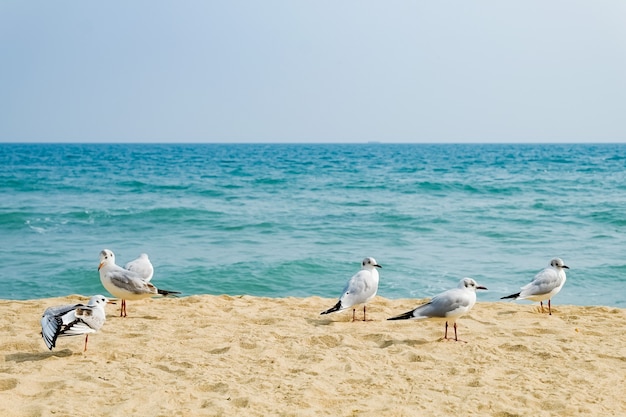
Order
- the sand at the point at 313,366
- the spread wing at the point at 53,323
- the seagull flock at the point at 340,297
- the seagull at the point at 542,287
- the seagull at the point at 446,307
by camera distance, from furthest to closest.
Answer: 1. the seagull at the point at 542,287
2. the seagull at the point at 446,307
3. the seagull flock at the point at 340,297
4. the spread wing at the point at 53,323
5. the sand at the point at 313,366

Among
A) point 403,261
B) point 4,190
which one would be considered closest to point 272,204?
point 403,261

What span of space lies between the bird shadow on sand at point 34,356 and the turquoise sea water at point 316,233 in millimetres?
5050

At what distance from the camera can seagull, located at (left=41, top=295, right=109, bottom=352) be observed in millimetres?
5762

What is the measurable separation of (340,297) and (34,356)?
3.35 meters

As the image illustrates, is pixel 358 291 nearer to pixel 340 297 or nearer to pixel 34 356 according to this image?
pixel 340 297

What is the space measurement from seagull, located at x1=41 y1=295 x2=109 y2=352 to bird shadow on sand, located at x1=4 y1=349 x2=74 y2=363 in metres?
0.20

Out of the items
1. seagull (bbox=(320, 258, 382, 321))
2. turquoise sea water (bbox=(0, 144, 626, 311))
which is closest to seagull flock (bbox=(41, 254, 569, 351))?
seagull (bbox=(320, 258, 382, 321))

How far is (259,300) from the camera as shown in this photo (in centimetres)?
934

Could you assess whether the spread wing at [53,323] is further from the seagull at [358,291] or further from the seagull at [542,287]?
the seagull at [542,287]

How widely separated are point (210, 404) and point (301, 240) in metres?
11.5

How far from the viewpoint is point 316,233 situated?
17297mm

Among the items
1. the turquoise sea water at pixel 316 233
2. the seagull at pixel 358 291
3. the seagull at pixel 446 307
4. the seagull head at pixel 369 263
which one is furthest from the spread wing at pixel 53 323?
the turquoise sea water at pixel 316 233

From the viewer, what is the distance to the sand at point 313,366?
15.8 feet

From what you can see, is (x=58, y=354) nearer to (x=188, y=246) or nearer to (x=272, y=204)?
(x=188, y=246)
